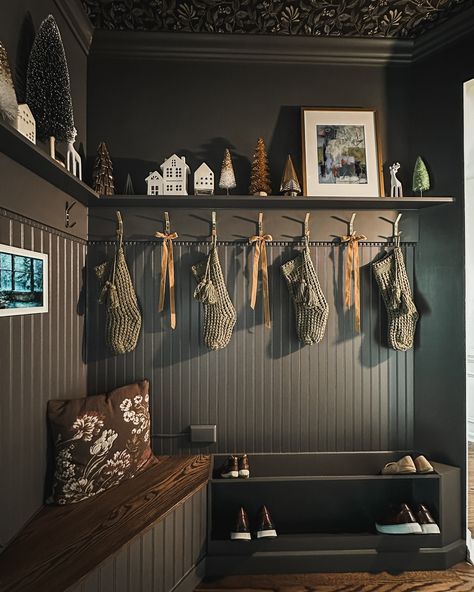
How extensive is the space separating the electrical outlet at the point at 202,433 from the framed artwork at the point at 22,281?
0.98m

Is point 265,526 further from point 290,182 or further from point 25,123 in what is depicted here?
point 25,123

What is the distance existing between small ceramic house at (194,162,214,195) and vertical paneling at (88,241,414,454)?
30 cm

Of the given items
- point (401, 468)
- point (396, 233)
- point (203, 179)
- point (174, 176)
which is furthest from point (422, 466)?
point (174, 176)

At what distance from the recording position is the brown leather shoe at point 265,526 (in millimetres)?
1905

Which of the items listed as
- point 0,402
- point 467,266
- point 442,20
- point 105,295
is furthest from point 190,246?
point 442,20

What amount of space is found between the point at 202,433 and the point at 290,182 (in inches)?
54.7

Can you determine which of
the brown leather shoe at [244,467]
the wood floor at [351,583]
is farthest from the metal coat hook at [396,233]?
the wood floor at [351,583]

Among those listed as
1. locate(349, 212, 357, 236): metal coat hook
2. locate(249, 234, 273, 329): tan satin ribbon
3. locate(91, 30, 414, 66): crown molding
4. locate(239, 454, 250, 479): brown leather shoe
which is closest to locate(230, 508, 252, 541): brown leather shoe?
locate(239, 454, 250, 479): brown leather shoe

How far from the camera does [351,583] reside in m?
1.89

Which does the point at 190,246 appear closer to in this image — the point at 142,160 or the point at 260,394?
the point at 142,160

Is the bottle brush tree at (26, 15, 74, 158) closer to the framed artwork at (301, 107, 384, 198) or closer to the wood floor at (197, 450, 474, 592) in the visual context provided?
the framed artwork at (301, 107, 384, 198)

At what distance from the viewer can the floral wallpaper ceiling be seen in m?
2.01

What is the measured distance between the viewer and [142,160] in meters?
2.26

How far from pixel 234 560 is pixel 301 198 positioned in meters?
1.74
